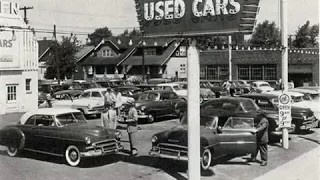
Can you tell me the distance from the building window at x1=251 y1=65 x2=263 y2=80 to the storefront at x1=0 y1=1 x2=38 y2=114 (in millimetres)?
25816

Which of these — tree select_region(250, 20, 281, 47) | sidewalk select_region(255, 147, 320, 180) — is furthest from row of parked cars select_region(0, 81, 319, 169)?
tree select_region(250, 20, 281, 47)

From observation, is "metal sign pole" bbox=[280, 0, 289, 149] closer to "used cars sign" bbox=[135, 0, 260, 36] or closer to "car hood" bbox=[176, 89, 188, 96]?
"used cars sign" bbox=[135, 0, 260, 36]

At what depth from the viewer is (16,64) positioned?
19750mm

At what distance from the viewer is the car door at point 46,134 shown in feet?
30.4

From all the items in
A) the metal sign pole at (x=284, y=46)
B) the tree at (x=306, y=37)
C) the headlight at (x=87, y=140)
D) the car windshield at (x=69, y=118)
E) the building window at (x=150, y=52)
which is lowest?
the headlight at (x=87, y=140)

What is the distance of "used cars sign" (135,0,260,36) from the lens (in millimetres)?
7328

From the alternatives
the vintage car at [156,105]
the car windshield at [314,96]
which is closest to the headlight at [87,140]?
the vintage car at [156,105]

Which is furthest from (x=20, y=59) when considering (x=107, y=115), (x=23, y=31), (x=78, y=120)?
(x=78, y=120)

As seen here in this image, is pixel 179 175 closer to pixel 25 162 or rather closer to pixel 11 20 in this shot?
pixel 25 162

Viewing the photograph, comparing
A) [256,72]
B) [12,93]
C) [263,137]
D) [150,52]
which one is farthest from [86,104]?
[150,52]

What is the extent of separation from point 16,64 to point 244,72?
27.9 metres

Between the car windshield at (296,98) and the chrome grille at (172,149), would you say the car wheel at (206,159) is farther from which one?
the car windshield at (296,98)

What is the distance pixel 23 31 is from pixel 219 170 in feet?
46.0

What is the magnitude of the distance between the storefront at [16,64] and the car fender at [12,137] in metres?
8.81
